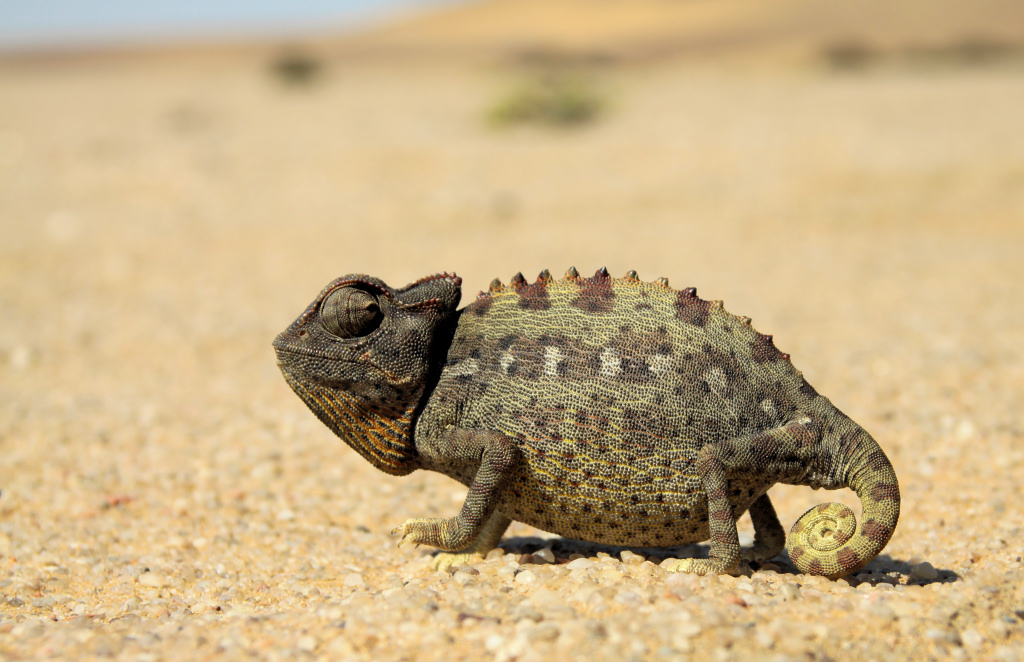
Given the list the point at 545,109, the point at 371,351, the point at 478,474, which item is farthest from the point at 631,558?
the point at 545,109

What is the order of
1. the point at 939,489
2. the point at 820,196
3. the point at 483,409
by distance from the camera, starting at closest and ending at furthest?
the point at 483,409 < the point at 939,489 < the point at 820,196

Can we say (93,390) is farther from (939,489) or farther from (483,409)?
(939,489)

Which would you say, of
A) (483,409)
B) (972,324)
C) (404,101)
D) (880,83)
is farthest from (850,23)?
(483,409)

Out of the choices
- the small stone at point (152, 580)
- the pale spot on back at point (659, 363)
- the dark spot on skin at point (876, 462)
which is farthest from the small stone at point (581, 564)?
the small stone at point (152, 580)

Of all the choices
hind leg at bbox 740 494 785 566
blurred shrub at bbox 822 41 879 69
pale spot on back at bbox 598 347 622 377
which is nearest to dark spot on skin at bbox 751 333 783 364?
pale spot on back at bbox 598 347 622 377

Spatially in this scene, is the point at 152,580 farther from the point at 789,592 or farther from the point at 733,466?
the point at 789,592
